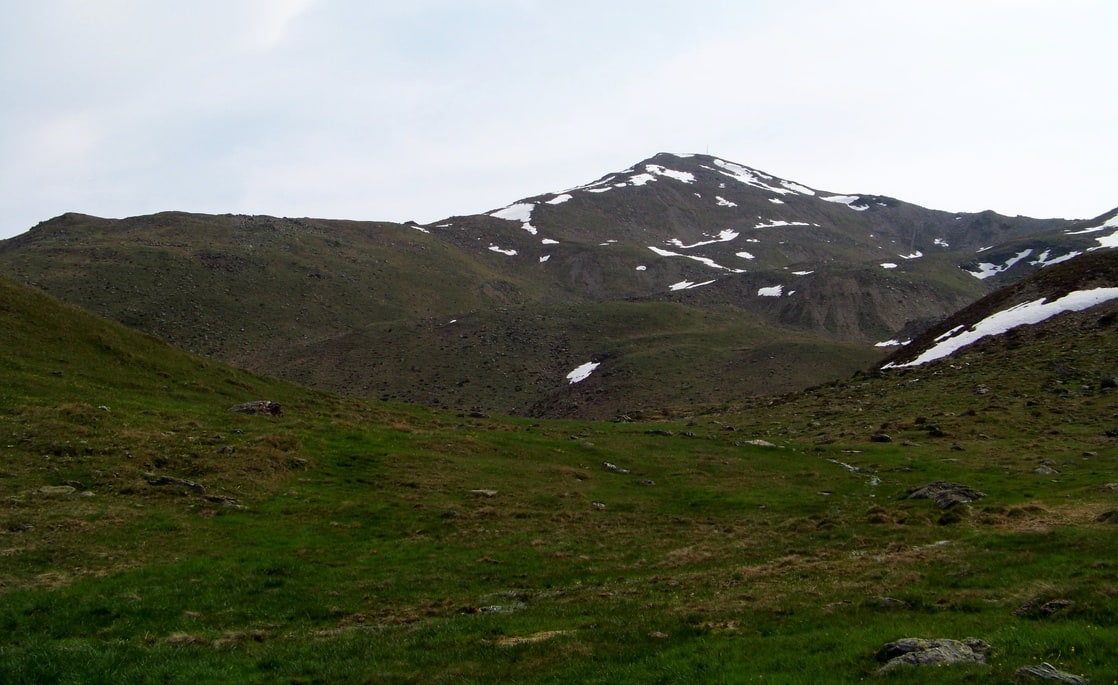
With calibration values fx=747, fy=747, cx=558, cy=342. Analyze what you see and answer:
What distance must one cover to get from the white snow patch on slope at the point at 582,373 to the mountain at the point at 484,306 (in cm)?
45

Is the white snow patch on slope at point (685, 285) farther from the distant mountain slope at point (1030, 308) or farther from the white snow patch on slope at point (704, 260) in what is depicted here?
the distant mountain slope at point (1030, 308)

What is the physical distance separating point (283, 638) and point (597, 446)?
102 feet

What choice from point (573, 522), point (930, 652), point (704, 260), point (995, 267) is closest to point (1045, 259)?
point (995, 267)

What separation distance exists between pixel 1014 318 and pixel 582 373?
52736 millimetres

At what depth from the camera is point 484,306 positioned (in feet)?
477

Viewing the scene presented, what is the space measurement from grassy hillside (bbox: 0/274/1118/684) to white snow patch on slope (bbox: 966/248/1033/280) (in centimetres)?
14678

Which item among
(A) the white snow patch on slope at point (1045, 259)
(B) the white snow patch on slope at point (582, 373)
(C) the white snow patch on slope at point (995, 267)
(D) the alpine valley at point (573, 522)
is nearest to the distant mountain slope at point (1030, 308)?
(D) the alpine valley at point (573, 522)

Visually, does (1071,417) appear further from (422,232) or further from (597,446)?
(422,232)

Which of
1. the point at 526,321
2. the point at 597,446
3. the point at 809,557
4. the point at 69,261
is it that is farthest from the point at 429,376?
the point at 809,557

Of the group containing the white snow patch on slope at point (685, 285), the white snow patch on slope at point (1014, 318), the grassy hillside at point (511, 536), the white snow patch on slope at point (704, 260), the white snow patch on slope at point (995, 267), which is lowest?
the grassy hillside at point (511, 536)

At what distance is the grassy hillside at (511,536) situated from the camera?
15188 millimetres

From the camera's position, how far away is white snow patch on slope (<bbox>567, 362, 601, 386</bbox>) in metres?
101

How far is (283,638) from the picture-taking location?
17859 mm

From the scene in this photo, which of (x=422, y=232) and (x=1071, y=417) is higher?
(x=422, y=232)
